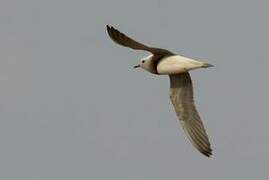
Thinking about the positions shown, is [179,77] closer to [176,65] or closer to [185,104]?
[185,104]

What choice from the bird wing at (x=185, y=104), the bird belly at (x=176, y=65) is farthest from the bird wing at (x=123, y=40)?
the bird wing at (x=185, y=104)

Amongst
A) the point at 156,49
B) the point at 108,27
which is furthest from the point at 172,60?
the point at 108,27

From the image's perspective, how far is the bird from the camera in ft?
114

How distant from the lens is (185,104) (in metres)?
37.8

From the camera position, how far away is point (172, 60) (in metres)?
36.1

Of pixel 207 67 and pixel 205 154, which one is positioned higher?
pixel 207 67

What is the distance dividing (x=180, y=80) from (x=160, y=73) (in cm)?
124

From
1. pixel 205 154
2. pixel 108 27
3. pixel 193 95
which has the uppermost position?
pixel 108 27

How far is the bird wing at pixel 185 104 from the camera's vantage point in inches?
1430

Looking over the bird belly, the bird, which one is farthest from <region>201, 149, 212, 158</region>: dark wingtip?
the bird belly

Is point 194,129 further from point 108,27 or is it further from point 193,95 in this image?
point 108,27

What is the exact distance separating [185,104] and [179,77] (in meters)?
1.16

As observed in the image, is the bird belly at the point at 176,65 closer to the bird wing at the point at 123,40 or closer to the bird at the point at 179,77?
the bird at the point at 179,77

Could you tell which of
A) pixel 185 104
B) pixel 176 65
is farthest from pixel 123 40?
pixel 185 104
